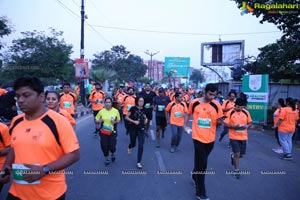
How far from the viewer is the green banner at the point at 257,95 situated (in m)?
12.9

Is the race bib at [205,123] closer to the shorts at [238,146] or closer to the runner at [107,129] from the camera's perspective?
the shorts at [238,146]

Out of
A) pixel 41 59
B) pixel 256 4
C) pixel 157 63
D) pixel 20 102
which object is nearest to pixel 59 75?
pixel 41 59

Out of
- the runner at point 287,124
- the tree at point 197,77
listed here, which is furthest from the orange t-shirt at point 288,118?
the tree at point 197,77

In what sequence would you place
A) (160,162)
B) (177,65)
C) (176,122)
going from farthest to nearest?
(177,65) < (176,122) < (160,162)

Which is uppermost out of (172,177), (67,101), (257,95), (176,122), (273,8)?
(273,8)

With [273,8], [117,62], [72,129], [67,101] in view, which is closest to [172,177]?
[72,129]

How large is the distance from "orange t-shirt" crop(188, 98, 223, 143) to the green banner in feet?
30.8

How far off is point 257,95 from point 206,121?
379 inches

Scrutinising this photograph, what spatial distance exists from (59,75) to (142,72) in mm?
34495

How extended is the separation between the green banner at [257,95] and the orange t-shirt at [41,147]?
12370 millimetres

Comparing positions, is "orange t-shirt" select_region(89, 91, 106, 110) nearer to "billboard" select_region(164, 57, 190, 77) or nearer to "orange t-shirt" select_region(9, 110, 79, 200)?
"orange t-shirt" select_region(9, 110, 79, 200)

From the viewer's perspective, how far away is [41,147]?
7.32 ft

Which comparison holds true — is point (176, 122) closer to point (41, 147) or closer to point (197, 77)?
point (41, 147)

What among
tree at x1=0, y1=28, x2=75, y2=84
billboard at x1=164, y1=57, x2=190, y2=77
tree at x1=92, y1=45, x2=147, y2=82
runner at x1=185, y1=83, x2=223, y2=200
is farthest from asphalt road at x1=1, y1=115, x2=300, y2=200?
tree at x1=92, y1=45, x2=147, y2=82
